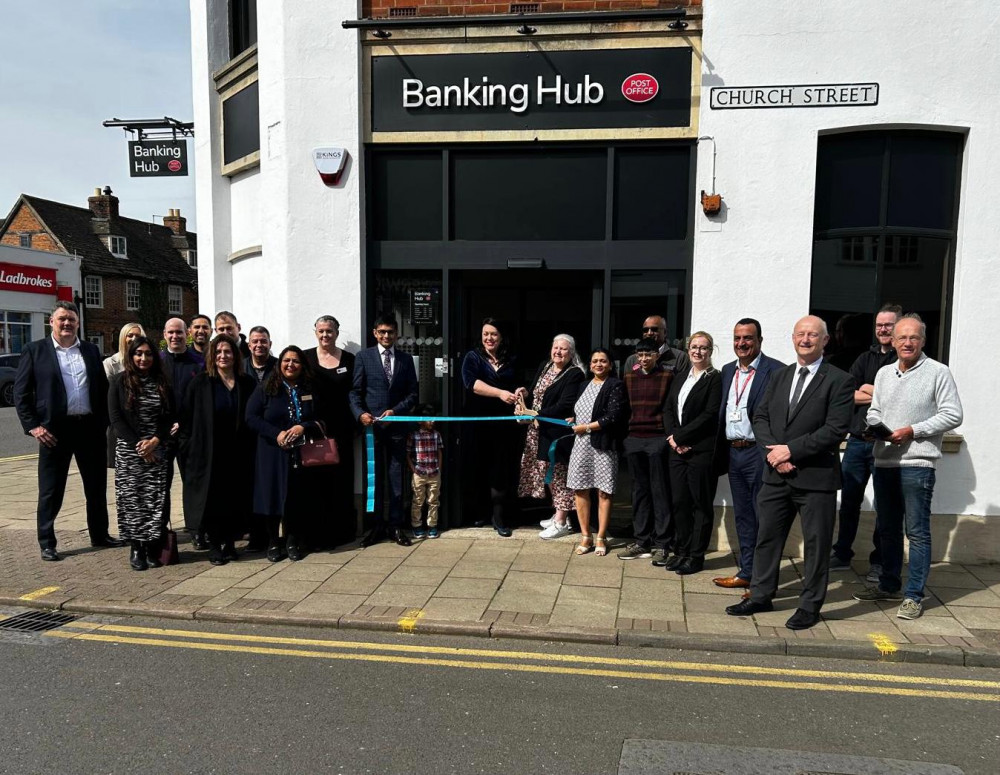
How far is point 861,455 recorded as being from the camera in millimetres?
5648

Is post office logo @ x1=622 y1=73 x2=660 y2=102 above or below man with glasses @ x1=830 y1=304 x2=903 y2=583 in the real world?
above

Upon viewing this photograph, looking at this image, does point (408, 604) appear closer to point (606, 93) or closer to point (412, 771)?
point (412, 771)

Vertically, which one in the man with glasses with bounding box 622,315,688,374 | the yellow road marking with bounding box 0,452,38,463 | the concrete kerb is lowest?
the yellow road marking with bounding box 0,452,38,463

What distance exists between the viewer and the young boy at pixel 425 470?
6492 mm

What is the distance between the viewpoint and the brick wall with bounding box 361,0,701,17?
632cm

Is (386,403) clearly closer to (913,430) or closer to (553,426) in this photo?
(553,426)

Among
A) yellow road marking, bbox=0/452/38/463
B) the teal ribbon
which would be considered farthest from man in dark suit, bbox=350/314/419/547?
yellow road marking, bbox=0/452/38/463

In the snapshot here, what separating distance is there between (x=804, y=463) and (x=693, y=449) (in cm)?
107

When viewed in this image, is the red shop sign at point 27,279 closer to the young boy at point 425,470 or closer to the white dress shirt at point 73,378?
the white dress shirt at point 73,378

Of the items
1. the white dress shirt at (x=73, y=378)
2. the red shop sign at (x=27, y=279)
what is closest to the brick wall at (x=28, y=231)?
the red shop sign at (x=27, y=279)

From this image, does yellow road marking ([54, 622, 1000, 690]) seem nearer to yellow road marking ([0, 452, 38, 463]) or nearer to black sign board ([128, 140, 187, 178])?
yellow road marking ([0, 452, 38, 463])

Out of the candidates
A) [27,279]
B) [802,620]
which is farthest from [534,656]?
[27,279]

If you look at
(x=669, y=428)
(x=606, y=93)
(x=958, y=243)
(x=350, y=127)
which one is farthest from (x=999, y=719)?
(x=350, y=127)

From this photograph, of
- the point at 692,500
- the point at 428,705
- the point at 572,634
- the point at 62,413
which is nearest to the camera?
the point at 428,705
